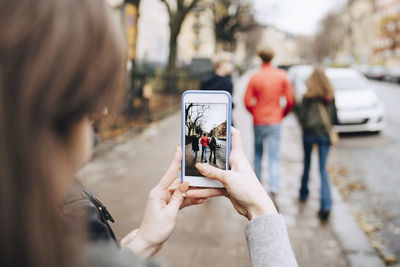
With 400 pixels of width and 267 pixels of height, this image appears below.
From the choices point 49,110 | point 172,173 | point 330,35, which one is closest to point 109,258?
point 49,110

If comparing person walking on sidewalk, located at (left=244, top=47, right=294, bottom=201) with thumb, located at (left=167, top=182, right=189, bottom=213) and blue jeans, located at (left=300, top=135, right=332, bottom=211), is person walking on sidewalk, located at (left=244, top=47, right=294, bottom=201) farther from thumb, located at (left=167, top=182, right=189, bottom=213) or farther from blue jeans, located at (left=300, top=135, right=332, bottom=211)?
thumb, located at (left=167, top=182, right=189, bottom=213)

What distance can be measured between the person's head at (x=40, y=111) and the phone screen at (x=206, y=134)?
2.50ft

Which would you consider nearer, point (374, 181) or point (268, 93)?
point (268, 93)

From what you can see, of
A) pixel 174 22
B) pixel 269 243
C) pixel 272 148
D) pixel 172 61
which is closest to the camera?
pixel 269 243

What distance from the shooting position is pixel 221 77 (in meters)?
4.89

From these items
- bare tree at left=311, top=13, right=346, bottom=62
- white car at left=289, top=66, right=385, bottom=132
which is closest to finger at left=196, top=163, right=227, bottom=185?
white car at left=289, top=66, right=385, bottom=132

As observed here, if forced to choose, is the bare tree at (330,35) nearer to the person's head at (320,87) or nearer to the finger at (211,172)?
the person's head at (320,87)

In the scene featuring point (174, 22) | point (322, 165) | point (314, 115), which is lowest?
point (322, 165)

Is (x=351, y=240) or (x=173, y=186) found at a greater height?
(x=173, y=186)

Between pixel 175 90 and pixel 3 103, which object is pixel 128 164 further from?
pixel 175 90

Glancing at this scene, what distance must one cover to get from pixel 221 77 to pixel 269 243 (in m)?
3.91

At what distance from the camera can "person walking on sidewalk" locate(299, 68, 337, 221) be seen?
4.74 meters

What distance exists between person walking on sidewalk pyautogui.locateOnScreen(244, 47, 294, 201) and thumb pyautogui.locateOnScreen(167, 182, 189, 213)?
402cm

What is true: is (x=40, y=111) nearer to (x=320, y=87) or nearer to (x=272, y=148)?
(x=320, y=87)
